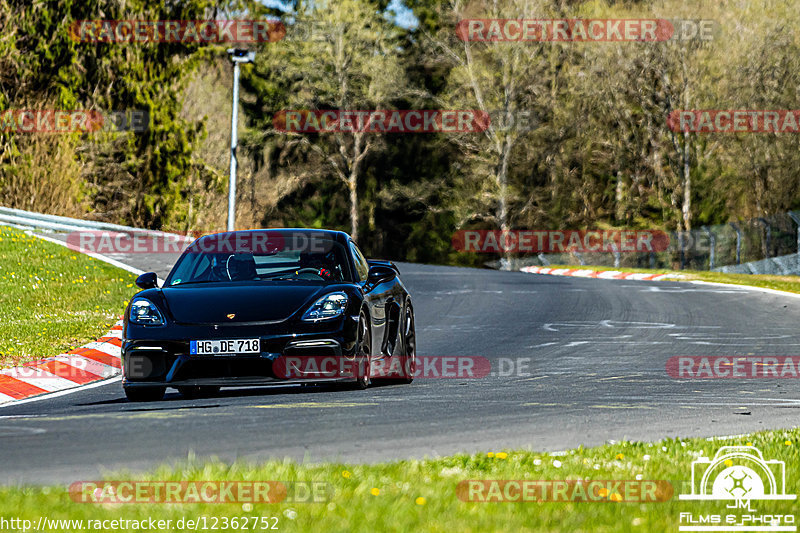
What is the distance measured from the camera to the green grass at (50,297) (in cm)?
1530

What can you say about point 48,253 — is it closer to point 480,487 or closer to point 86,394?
point 86,394

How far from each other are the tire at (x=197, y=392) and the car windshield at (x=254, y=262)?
3.37 ft

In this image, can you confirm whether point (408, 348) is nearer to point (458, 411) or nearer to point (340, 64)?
point (458, 411)

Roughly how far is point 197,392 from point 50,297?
31.0ft

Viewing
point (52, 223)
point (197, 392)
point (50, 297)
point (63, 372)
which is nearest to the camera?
point (197, 392)

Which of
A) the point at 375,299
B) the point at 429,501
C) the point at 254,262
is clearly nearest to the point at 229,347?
the point at 254,262

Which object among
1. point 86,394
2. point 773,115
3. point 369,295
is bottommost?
point 86,394

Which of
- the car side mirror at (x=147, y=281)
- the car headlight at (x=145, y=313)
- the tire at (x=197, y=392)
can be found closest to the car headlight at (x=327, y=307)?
the car headlight at (x=145, y=313)

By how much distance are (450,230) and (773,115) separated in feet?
64.4

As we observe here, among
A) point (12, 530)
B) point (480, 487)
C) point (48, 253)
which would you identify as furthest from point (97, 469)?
point (48, 253)

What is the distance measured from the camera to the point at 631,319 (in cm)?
1991

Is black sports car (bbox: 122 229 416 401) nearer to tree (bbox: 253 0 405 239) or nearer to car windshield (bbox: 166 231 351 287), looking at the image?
car windshield (bbox: 166 231 351 287)

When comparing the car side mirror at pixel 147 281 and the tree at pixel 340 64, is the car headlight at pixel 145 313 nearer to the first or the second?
the car side mirror at pixel 147 281

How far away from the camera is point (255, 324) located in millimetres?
10086
